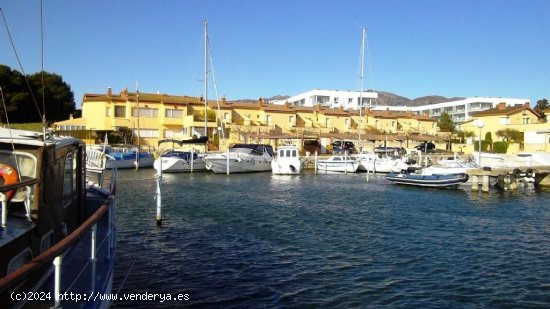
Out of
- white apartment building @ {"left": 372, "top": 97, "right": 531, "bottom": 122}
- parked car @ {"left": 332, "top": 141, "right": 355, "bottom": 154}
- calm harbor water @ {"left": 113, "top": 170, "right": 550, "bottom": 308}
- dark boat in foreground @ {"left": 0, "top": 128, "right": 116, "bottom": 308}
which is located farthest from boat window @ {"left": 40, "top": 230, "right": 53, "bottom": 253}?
white apartment building @ {"left": 372, "top": 97, "right": 531, "bottom": 122}

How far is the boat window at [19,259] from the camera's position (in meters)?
5.95

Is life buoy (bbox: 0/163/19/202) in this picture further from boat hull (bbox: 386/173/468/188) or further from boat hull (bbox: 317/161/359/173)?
boat hull (bbox: 317/161/359/173)

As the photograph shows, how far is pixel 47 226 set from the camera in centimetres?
724

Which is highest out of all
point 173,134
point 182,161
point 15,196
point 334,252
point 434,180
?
point 173,134

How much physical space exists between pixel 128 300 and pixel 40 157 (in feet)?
15.8

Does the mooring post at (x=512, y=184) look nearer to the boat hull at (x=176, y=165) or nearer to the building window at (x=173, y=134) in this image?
the boat hull at (x=176, y=165)

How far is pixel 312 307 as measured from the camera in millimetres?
10703

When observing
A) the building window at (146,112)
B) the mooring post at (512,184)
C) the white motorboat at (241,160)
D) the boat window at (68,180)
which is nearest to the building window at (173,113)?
the building window at (146,112)

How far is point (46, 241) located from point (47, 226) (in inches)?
9.4

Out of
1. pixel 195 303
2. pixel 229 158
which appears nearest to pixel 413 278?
pixel 195 303

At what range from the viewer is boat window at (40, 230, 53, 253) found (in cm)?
692

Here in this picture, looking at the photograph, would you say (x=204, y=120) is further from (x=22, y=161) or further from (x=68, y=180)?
(x=22, y=161)

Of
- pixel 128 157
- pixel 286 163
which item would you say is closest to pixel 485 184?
pixel 286 163

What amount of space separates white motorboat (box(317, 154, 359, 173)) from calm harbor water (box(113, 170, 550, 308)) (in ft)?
73.9
